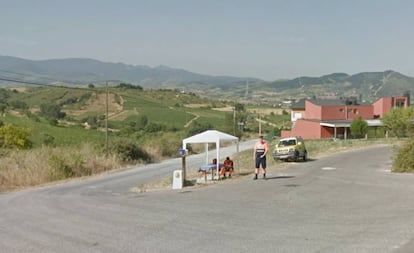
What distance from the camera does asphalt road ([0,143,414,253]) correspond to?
10117 mm

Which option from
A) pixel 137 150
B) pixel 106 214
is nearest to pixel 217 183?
pixel 106 214

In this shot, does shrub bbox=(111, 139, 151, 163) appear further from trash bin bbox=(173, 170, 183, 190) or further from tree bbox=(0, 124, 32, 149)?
trash bin bbox=(173, 170, 183, 190)

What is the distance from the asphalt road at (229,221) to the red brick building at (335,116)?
65.5 m

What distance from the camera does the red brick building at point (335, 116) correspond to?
84812mm

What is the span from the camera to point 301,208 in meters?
14.4

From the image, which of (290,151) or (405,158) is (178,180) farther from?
(290,151)

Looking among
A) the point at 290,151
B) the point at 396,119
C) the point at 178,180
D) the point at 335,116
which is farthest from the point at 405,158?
the point at 335,116

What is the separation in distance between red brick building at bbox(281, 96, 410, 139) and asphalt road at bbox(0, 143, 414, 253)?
65461mm

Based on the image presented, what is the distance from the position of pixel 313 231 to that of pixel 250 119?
101803 mm

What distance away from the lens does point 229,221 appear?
12.7 meters

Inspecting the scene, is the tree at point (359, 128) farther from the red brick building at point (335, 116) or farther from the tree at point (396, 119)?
the tree at point (396, 119)

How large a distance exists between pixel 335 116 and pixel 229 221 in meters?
81.9

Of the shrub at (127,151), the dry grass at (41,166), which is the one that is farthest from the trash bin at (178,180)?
the shrub at (127,151)

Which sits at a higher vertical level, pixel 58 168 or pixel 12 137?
pixel 12 137
